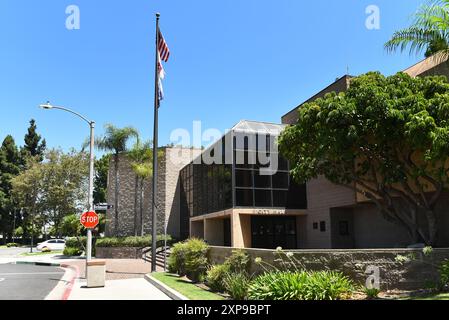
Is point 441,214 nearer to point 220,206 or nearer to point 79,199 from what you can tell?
point 220,206

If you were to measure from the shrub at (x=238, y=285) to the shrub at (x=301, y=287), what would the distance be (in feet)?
2.84

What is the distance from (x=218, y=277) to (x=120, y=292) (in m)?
3.25

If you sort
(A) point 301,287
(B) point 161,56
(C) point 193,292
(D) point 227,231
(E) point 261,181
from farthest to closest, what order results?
(D) point 227,231 → (E) point 261,181 → (B) point 161,56 → (C) point 193,292 → (A) point 301,287

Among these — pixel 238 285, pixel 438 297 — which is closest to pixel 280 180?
pixel 238 285

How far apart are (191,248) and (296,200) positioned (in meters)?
11.3

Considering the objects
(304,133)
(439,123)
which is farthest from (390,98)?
(304,133)

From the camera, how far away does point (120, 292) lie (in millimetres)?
14195

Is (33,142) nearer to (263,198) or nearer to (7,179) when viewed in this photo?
(7,179)

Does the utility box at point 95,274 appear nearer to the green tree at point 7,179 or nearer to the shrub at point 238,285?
the shrub at point 238,285

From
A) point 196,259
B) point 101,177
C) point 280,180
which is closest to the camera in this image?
point 196,259

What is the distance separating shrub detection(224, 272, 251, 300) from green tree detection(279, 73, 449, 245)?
6.52m

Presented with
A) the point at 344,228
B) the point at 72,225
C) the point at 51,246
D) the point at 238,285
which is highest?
the point at 72,225

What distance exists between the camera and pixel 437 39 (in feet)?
46.8

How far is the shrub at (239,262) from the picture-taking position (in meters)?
13.4
